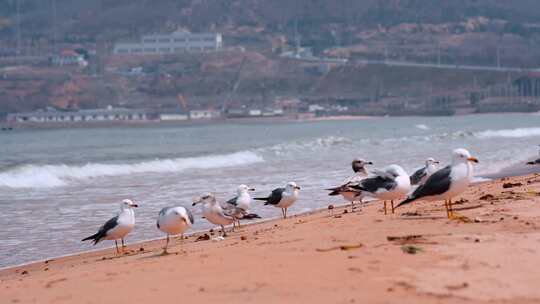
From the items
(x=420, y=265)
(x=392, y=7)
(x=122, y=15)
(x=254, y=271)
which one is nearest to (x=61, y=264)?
(x=254, y=271)

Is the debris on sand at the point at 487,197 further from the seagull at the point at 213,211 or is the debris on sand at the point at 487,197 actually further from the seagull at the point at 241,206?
the seagull at the point at 213,211

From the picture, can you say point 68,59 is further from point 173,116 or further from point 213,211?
point 213,211

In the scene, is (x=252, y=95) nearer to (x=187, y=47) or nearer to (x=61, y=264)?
(x=187, y=47)

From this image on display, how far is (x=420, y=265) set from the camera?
721cm

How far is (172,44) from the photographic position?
12838cm

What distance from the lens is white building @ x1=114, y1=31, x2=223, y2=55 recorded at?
125500 mm

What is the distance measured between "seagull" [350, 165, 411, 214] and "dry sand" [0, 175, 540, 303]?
572 millimetres

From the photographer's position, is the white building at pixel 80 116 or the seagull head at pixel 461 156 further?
the white building at pixel 80 116

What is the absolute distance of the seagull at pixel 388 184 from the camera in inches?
415

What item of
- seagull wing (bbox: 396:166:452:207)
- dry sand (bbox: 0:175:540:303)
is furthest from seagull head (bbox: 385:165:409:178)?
seagull wing (bbox: 396:166:452:207)

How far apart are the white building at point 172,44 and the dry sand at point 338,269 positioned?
116m

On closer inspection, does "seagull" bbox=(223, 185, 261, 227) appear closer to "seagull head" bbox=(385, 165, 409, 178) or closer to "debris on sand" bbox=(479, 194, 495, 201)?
"seagull head" bbox=(385, 165, 409, 178)

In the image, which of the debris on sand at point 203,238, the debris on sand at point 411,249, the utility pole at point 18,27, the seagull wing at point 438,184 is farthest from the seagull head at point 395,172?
the utility pole at point 18,27

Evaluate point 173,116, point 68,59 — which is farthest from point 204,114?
point 68,59
